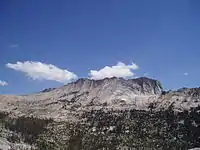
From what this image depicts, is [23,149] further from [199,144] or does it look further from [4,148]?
[199,144]

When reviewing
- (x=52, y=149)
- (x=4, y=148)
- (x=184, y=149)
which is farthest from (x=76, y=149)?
(x=184, y=149)

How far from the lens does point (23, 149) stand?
186375mm

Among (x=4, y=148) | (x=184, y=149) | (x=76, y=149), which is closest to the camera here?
(x=4, y=148)

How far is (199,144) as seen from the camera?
7869 inches

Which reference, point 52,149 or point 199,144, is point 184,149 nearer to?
Result: point 199,144

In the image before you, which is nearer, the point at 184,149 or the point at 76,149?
the point at 76,149

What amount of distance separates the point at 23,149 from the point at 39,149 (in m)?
13.5

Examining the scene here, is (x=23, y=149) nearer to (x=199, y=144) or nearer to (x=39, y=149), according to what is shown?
(x=39, y=149)

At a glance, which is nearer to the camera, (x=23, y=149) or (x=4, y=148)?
(x=4, y=148)

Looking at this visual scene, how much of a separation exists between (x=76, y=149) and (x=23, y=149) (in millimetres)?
28939

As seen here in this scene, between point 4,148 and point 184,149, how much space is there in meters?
97.1

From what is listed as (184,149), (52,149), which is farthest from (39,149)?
(184,149)

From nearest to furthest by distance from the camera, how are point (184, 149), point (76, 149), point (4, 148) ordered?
point (4, 148)
point (76, 149)
point (184, 149)

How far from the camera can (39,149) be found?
198 m
